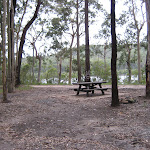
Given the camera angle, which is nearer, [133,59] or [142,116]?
[142,116]

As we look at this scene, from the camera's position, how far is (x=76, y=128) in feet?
14.3

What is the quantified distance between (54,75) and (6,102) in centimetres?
3800

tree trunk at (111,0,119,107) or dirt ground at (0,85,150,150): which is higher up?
tree trunk at (111,0,119,107)

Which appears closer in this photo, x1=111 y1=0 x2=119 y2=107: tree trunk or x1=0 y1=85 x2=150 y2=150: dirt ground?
x1=0 y1=85 x2=150 y2=150: dirt ground

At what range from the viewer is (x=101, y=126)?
443cm

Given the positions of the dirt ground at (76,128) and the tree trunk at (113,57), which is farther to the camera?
the tree trunk at (113,57)

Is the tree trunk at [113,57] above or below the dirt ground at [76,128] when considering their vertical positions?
above

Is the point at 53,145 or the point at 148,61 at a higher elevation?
the point at 148,61

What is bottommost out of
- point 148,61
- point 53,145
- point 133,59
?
point 53,145

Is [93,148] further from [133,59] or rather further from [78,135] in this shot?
[133,59]

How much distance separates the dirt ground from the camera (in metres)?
3.34

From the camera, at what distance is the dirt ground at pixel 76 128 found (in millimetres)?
3342

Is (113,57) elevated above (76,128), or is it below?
above

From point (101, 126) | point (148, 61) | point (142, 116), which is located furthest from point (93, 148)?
point (148, 61)
